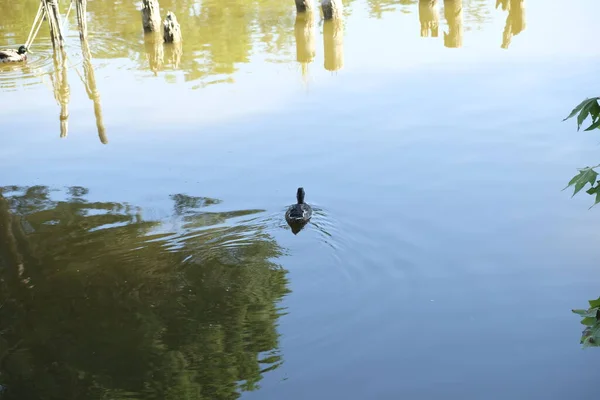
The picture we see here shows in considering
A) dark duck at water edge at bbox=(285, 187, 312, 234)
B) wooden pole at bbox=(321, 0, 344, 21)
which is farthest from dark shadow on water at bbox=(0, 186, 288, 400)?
wooden pole at bbox=(321, 0, 344, 21)

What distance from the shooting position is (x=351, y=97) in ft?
47.2

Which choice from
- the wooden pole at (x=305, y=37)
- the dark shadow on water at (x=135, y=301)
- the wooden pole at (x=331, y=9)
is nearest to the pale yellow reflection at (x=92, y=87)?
the dark shadow on water at (x=135, y=301)

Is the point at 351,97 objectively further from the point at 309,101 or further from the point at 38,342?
the point at 38,342

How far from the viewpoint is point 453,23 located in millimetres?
19281

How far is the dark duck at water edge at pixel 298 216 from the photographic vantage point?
9.36 meters

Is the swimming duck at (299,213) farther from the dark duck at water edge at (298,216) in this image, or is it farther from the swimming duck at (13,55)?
the swimming duck at (13,55)

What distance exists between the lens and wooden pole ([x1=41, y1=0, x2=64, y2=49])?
55.0ft

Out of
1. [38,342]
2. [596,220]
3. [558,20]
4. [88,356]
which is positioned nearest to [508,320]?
[596,220]

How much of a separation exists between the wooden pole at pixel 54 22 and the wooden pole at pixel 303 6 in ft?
22.0

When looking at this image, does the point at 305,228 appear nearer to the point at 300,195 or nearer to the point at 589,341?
the point at 300,195

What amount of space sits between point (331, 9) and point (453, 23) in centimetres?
331

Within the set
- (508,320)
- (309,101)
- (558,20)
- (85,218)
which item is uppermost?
(558,20)

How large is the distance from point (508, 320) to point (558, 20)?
1410 cm

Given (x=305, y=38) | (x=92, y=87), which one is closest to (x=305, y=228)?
→ (x=92, y=87)
